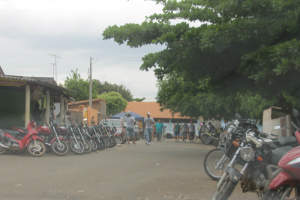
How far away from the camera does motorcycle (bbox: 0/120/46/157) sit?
11.7m

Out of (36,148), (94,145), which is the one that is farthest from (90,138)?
(36,148)

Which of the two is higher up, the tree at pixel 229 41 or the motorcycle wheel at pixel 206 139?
the tree at pixel 229 41

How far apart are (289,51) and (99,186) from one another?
5.10 meters

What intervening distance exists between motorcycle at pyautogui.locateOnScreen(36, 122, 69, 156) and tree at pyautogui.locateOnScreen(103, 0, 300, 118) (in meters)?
3.58

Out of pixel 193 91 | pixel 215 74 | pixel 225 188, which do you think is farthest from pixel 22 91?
pixel 225 188

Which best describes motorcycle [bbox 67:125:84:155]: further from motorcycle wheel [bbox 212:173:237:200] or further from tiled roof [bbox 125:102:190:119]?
tiled roof [bbox 125:102:190:119]

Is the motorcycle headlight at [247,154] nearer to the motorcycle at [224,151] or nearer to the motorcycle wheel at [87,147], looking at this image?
the motorcycle at [224,151]

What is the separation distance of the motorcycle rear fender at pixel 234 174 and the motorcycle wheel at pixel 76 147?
864 cm

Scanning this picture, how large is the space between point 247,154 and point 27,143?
845cm

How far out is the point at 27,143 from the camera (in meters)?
11.7

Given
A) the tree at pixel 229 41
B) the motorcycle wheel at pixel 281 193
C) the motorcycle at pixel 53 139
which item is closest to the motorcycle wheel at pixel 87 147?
the motorcycle at pixel 53 139

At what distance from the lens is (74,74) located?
5016 cm

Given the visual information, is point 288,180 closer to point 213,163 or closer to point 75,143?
point 213,163

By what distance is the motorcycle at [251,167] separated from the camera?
16.1ft
